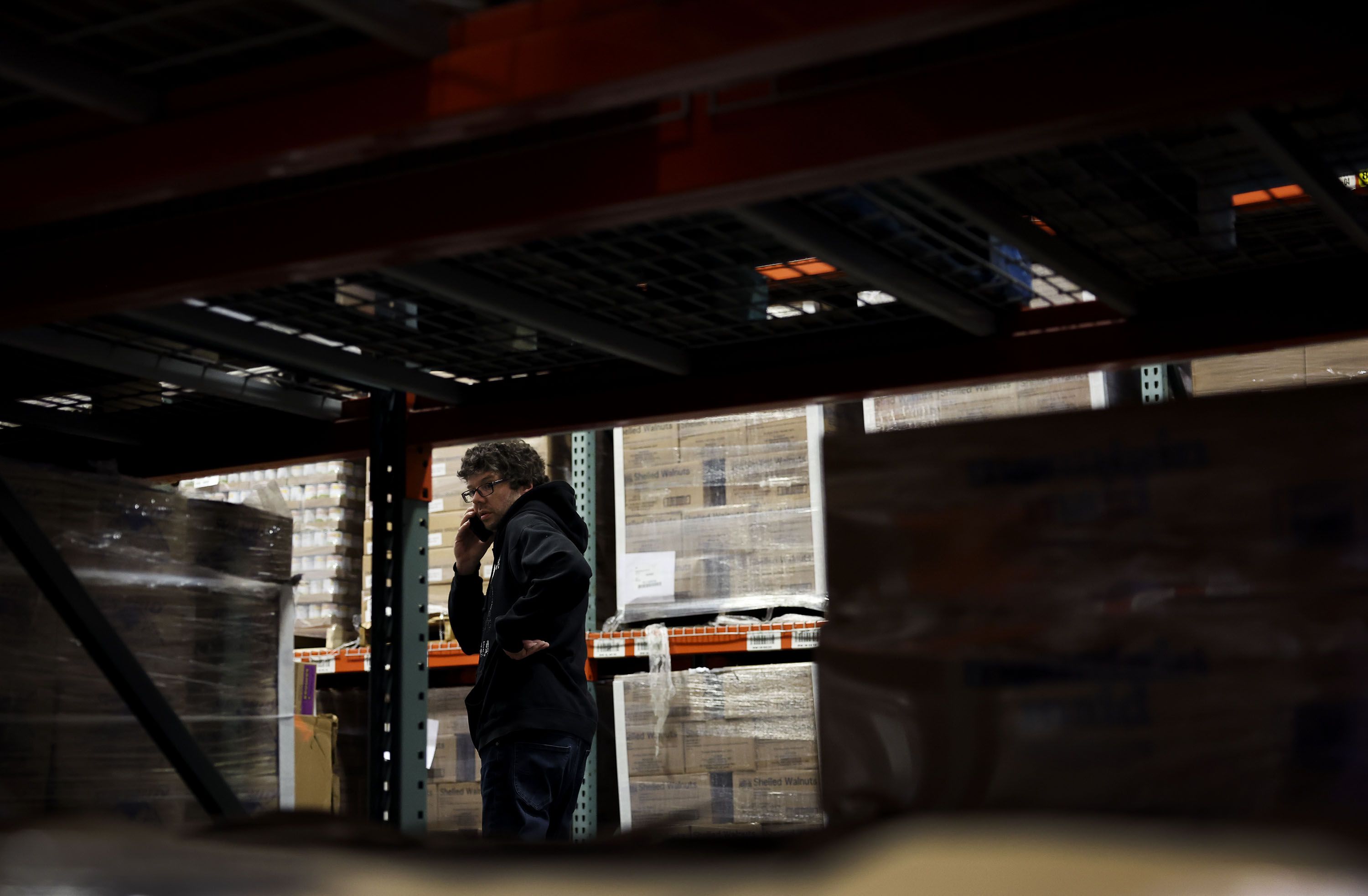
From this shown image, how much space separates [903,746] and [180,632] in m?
1.79

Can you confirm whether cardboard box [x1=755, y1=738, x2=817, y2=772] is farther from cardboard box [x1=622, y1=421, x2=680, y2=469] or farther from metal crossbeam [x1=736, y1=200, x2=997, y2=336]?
metal crossbeam [x1=736, y1=200, x2=997, y2=336]

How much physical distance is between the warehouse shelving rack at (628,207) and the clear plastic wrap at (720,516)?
1.82 metres

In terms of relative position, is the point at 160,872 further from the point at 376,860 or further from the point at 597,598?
the point at 597,598

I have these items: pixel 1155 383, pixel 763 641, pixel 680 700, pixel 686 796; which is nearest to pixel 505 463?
pixel 763 641

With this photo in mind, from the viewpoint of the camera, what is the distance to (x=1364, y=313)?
1871 millimetres

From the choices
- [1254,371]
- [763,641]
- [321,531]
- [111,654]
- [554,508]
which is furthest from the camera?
[321,531]

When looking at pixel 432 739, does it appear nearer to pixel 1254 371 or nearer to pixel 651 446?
pixel 651 446

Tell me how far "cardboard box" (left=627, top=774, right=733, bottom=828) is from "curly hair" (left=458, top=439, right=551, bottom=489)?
132 cm

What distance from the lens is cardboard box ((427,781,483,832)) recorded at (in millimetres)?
4711

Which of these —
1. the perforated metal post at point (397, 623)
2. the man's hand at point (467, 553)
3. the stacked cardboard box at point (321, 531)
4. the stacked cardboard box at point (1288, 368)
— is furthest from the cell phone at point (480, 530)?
the stacked cardboard box at point (1288, 368)

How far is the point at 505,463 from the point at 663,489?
1.00m

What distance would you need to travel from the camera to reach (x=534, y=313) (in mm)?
2008

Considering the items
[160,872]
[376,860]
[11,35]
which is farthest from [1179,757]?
[11,35]

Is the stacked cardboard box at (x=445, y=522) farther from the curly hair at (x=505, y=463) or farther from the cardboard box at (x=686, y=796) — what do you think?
the curly hair at (x=505, y=463)
